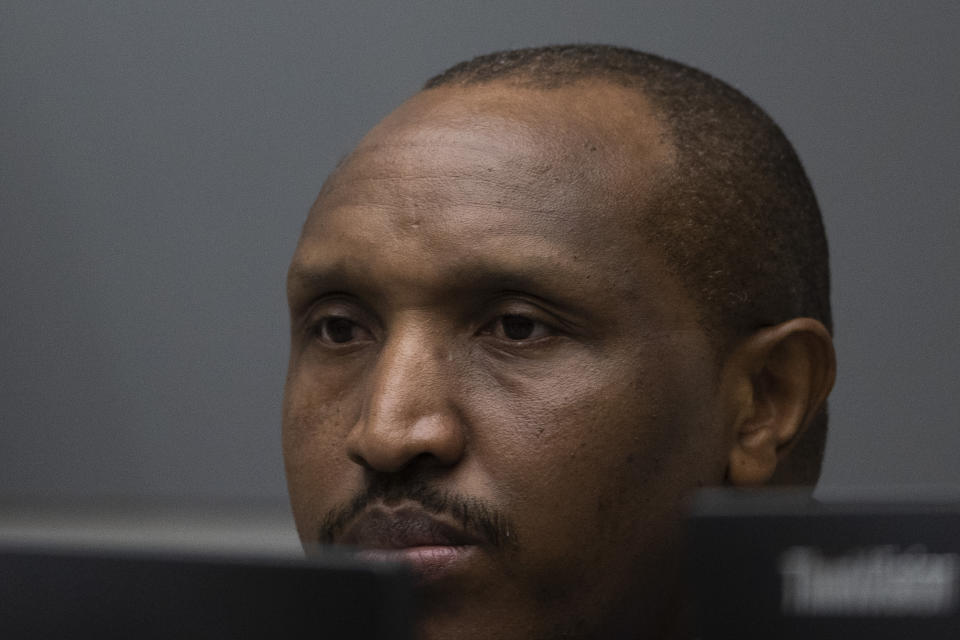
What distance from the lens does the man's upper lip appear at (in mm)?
2059

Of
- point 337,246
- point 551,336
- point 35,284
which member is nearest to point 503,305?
point 551,336

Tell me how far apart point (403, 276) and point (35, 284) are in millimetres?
2008

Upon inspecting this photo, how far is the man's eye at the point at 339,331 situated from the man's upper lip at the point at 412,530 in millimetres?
347

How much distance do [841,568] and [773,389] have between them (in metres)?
1.25

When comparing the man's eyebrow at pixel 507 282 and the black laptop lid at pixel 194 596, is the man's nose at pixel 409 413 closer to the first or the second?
the man's eyebrow at pixel 507 282

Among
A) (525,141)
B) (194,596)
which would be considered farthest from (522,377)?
(194,596)

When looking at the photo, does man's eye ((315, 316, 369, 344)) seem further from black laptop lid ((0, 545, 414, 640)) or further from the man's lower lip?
black laptop lid ((0, 545, 414, 640))

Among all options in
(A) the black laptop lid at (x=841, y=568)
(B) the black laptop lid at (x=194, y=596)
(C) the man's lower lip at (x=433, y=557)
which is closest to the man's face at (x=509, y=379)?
(C) the man's lower lip at (x=433, y=557)

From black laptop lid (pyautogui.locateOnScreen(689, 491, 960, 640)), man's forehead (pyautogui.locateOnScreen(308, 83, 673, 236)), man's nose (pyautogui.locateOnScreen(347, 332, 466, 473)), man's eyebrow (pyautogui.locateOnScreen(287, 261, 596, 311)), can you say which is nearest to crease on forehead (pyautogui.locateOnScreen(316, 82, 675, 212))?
man's forehead (pyautogui.locateOnScreen(308, 83, 673, 236))

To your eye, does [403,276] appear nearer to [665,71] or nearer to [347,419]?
[347,419]

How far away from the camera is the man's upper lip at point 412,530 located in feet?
6.75

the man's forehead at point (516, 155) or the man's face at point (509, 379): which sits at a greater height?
the man's forehead at point (516, 155)

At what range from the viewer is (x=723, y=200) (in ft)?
7.80

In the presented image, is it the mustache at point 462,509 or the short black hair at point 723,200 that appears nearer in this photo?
the mustache at point 462,509
